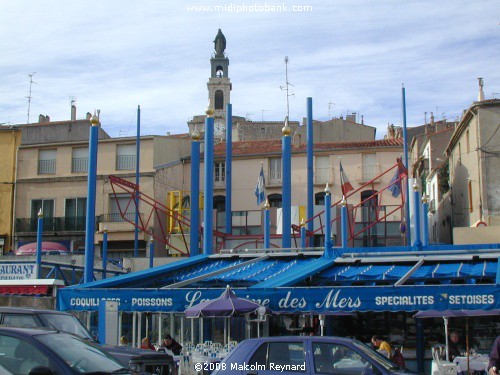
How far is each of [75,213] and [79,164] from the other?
295cm

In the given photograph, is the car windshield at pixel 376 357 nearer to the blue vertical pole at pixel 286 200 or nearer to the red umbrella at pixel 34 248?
the blue vertical pole at pixel 286 200

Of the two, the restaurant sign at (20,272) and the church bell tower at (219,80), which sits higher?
the church bell tower at (219,80)

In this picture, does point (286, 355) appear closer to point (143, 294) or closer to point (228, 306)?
point (228, 306)

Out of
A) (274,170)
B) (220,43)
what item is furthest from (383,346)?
(220,43)

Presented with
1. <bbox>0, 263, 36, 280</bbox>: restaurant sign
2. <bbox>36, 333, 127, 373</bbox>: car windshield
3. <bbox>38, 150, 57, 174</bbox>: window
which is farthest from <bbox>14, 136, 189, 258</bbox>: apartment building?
<bbox>36, 333, 127, 373</bbox>: car windshield

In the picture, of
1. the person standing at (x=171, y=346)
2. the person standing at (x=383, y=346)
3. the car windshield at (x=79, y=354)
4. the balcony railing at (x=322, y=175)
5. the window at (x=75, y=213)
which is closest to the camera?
the car windshield at (x=79, y=354)

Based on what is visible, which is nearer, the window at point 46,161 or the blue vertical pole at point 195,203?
the blue vertical pole at point 195,203

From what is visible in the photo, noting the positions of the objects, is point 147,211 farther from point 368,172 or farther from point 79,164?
point 368,172

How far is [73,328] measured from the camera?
13633 millimetres

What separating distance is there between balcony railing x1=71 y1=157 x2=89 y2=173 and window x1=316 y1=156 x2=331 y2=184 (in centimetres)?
1349

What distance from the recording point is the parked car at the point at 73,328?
12320 mm

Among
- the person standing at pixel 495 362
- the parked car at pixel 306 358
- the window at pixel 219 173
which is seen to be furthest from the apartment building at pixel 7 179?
the person standing at pixel 495 362

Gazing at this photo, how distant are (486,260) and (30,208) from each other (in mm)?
32227

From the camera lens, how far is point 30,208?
45.6 meters
